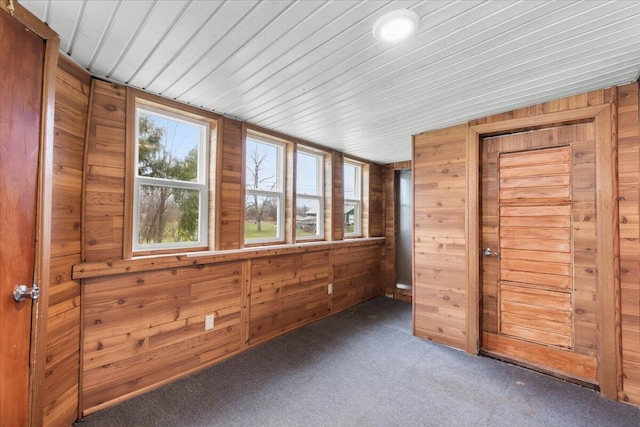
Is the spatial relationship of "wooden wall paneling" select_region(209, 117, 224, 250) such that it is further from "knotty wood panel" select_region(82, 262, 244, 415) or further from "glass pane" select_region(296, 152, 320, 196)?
"glass pane" select_region(296, 152, 320, 196)

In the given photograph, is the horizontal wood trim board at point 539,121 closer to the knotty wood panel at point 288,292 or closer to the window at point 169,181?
the knotty wood panel at point 288,292

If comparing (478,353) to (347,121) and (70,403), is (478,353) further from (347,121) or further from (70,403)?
(70,403)

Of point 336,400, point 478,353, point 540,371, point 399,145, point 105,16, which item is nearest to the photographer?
point 105,16

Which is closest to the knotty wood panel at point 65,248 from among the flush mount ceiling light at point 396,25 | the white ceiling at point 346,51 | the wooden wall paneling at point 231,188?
the white ceiling at point 346,51

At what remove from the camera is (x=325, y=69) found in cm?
176

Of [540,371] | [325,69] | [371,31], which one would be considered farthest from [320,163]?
[540,371]

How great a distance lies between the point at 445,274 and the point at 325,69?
2.33 meters

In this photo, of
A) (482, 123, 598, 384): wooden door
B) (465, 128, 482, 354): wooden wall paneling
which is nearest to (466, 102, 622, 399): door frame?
(482, 123, 598, 384): wooden door

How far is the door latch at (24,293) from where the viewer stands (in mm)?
1165

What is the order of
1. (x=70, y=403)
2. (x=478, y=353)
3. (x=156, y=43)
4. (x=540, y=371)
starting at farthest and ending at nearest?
(x=478, y=353) → (x=540, y=371) → (x=70, y=403) → (x=156, y=43)

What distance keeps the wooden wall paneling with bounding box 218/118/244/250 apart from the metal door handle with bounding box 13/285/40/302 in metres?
1.37

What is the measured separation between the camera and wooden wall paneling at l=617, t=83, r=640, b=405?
6.40ft

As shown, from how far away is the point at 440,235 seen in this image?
2938 millimetres

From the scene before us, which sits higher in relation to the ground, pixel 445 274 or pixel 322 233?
pixel 322 233
